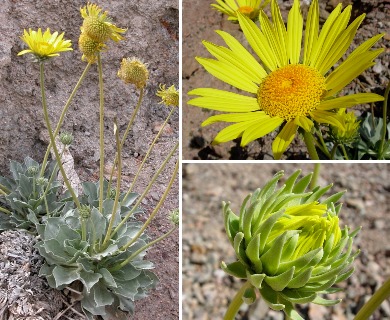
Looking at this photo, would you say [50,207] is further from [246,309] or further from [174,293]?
[246,309]

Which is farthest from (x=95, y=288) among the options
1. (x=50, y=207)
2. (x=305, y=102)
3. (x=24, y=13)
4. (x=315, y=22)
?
(x=24, y=13)

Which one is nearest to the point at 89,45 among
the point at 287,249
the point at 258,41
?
the point at 258,41

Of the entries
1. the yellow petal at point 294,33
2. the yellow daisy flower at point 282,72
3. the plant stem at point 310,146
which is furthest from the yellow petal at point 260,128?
the yellow petal at point 294,33

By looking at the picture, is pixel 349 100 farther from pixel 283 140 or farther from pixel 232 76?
pixel 232 76

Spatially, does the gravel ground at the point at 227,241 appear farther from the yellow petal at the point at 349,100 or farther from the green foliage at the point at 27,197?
the yellow petal at the point at 349,100

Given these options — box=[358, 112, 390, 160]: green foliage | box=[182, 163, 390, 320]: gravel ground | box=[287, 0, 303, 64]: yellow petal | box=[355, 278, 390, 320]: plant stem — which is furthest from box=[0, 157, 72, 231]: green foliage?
box=[355, 278, 390, 320]: plant stem

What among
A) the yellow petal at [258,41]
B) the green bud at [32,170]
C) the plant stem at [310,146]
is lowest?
the green bud at [32,170]
